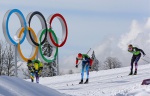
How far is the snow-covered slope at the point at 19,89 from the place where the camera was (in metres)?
7.64

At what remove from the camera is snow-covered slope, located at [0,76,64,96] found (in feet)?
25.1

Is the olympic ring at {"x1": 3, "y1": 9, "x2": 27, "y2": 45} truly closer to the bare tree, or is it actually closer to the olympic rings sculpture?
the olympic rings sculpture

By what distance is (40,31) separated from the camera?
99.7 ft

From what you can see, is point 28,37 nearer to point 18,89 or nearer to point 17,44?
point 17,44

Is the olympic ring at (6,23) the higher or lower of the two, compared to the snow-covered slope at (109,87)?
higher

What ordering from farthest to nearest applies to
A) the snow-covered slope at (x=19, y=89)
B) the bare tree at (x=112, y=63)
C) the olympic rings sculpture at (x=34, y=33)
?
the bare tree at (x=112, y=63), the olympic rings sculpture at (x=34, y=33), the snow-covered slope at (x=19, y=89)

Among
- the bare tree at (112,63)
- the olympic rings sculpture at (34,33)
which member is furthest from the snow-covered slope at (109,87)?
the bare tree at (112,63)

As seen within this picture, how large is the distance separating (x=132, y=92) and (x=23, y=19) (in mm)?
16806

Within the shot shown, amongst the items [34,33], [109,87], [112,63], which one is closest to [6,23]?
[34,33]

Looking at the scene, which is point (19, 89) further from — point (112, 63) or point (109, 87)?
point (112, 63)

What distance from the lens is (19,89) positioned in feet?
26.7

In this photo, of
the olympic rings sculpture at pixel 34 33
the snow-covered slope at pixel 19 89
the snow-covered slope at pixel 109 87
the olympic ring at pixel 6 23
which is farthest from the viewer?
the olympic rings sculpture at pixel 34 33

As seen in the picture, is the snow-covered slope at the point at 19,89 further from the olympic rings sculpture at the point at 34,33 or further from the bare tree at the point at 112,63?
the bare tree at the point at 112,63

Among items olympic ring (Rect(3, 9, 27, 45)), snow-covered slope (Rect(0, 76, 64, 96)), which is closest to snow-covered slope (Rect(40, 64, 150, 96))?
snow-covered slope (Rect(0, 76, 64, 96))
